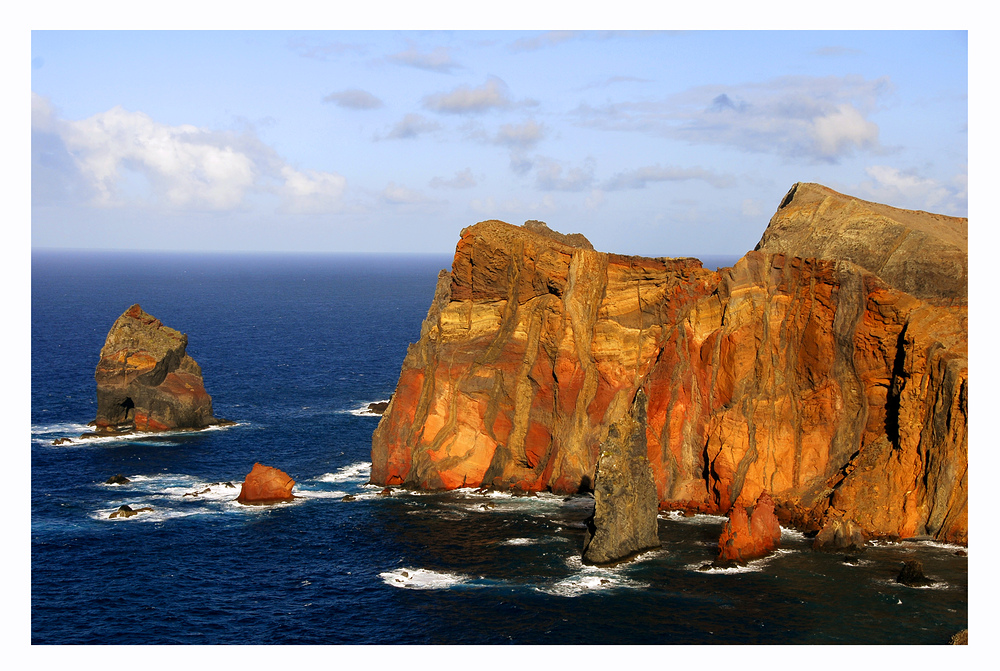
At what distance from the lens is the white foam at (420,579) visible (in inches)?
2729

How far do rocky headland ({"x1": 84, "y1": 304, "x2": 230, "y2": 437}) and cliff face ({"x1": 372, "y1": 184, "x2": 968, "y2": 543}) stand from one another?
118ft

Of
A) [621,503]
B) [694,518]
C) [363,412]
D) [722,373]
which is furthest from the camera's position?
[363,412]

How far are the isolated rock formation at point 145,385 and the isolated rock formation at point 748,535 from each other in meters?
71.3

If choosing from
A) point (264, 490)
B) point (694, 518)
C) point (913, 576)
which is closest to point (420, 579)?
point (264, 490)

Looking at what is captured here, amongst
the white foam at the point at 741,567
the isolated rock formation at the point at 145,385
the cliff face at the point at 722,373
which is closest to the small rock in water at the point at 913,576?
the cliff face at the point at 722,373

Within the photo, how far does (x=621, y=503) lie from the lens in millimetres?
72938

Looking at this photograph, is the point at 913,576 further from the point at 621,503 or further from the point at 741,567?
the point at 621,503

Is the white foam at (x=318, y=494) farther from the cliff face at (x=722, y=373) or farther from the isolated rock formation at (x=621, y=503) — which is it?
the isolated rock formation at (x=621, y=503)

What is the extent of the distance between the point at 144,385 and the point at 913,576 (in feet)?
290

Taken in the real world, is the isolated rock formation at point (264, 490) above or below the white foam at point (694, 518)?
above

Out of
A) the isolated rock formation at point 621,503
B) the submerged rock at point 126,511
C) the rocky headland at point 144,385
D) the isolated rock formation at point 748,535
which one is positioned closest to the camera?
the isolated rock formation at point 748,535

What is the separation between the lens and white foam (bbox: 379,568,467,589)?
69.3 metres

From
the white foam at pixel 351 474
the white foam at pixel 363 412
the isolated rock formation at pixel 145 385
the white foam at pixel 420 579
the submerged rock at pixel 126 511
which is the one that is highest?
the isolated rock formation at pixel 145 385

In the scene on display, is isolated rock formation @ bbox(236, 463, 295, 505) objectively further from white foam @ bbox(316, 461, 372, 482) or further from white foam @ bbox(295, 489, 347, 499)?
white foam @ bbox(316, 461, 372, 482)
